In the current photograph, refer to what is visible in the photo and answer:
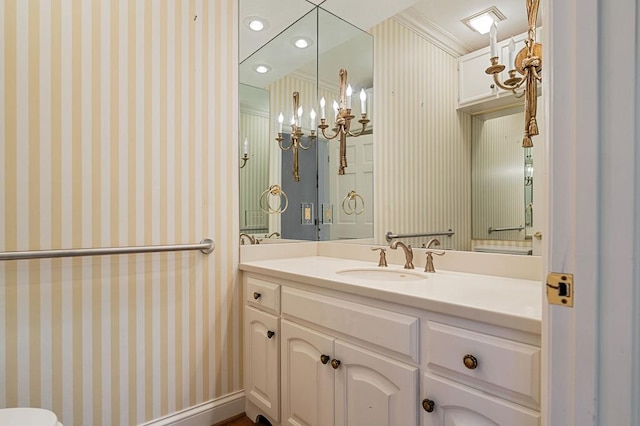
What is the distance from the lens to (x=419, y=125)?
5.63 ft

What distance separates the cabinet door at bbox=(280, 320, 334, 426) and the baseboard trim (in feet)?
1.33

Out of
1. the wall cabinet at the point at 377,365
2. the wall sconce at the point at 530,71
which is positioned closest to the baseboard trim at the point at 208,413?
the wall cabinet at the point at 377,365

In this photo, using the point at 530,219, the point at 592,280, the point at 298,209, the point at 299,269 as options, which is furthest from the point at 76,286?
the point at 530,219

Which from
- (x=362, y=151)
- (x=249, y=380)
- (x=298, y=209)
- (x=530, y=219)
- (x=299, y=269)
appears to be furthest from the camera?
(x=298, y=209)

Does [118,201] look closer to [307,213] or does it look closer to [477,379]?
[307,213]

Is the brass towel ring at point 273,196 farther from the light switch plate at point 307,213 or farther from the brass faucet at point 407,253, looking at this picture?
the brass faucet at point 407,253

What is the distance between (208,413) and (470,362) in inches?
54.9

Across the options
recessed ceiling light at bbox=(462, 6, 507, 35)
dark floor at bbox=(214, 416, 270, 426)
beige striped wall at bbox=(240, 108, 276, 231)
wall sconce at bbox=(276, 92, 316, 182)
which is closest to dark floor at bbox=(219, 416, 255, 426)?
dark floor at bbox=(214, 416, 270, 426)

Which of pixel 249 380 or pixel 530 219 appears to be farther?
pixel 249 380

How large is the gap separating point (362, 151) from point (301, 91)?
0.65m

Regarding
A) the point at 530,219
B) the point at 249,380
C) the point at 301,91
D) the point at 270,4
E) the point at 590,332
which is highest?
the point at 270,4

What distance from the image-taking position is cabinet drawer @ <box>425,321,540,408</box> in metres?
0.82

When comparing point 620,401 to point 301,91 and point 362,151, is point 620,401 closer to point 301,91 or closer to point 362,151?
point 362,151

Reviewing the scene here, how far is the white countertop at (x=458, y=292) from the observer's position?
2.89 feet
